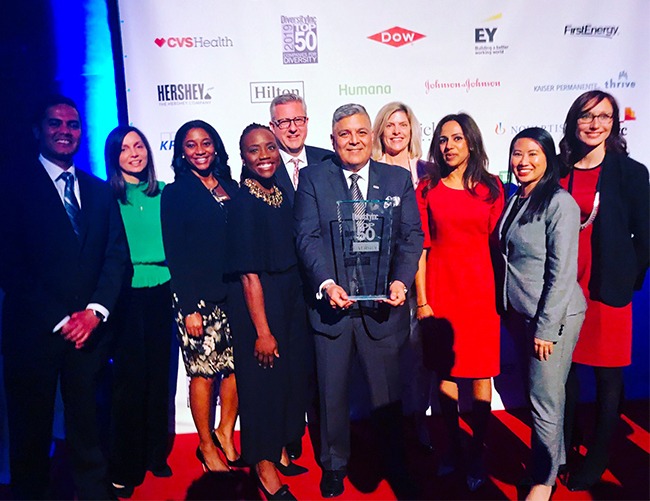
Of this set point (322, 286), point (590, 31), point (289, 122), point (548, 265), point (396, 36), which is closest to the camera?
point (548, 265)

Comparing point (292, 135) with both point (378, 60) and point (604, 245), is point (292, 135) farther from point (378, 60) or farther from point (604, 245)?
point (604, 245)

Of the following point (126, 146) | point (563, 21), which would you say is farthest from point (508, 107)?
point (126, 146)

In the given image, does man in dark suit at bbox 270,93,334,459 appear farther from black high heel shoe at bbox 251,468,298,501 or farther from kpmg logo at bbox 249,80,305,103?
black high heel shoe at bbox 251,468,298,501

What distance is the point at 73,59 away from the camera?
3201 mm

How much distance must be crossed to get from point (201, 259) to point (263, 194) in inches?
20.0

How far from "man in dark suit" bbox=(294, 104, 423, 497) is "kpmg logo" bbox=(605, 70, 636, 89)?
199 centimetres

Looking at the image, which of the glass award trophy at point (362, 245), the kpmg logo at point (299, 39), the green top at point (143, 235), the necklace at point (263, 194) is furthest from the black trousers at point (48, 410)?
the kpmg logo at point (299, 39)

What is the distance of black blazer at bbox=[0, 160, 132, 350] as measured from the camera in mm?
2457

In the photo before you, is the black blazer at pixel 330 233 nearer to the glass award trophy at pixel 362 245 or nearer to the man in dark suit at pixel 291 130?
the glass award trophy at pixel 362 245

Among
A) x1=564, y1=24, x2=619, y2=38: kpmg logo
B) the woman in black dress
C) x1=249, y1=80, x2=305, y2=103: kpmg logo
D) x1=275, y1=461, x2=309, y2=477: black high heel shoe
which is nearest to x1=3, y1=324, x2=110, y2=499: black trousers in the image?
the woman in black dress

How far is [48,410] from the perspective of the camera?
8.32 feet

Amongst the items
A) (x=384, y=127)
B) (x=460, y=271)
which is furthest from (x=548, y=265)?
(x=384, y=127)

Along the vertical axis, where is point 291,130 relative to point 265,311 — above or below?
above

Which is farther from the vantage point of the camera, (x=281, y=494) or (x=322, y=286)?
(x=281, y=494)
